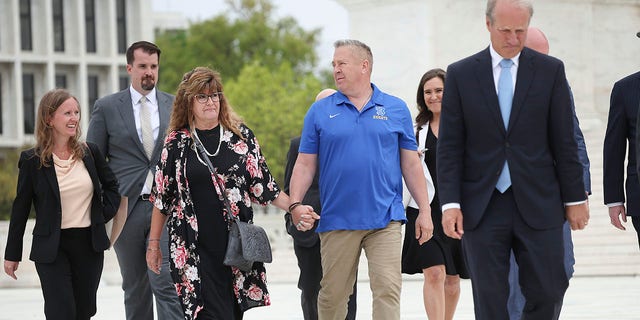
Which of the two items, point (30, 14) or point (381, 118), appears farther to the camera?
point (30, 14)

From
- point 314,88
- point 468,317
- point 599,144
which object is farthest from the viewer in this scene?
point 314,88

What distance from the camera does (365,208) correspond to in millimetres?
9266

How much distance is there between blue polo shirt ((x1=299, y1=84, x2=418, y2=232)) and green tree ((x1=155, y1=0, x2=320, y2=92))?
230 feet

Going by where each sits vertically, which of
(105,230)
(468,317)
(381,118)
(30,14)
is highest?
(30,14)

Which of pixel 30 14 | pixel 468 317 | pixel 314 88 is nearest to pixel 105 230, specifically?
pixel 468 317

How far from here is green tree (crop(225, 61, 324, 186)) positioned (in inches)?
2363

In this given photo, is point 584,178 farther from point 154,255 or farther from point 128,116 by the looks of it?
point 128,116

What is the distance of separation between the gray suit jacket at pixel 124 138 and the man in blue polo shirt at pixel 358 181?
67.4 inches

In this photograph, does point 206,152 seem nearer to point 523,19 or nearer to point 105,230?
point 105,230

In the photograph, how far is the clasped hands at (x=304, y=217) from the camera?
30.3 feet

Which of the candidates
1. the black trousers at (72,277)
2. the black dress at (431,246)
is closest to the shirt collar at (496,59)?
the black dress at (431,246)

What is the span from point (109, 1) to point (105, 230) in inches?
2860

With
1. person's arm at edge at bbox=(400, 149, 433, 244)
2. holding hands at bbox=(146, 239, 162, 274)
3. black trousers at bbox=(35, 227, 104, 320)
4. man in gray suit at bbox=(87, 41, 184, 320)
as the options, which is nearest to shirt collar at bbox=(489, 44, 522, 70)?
person's arm at edge at bbox=(400, 149, 433, 244)

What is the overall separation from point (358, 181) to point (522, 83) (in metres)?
1.78
